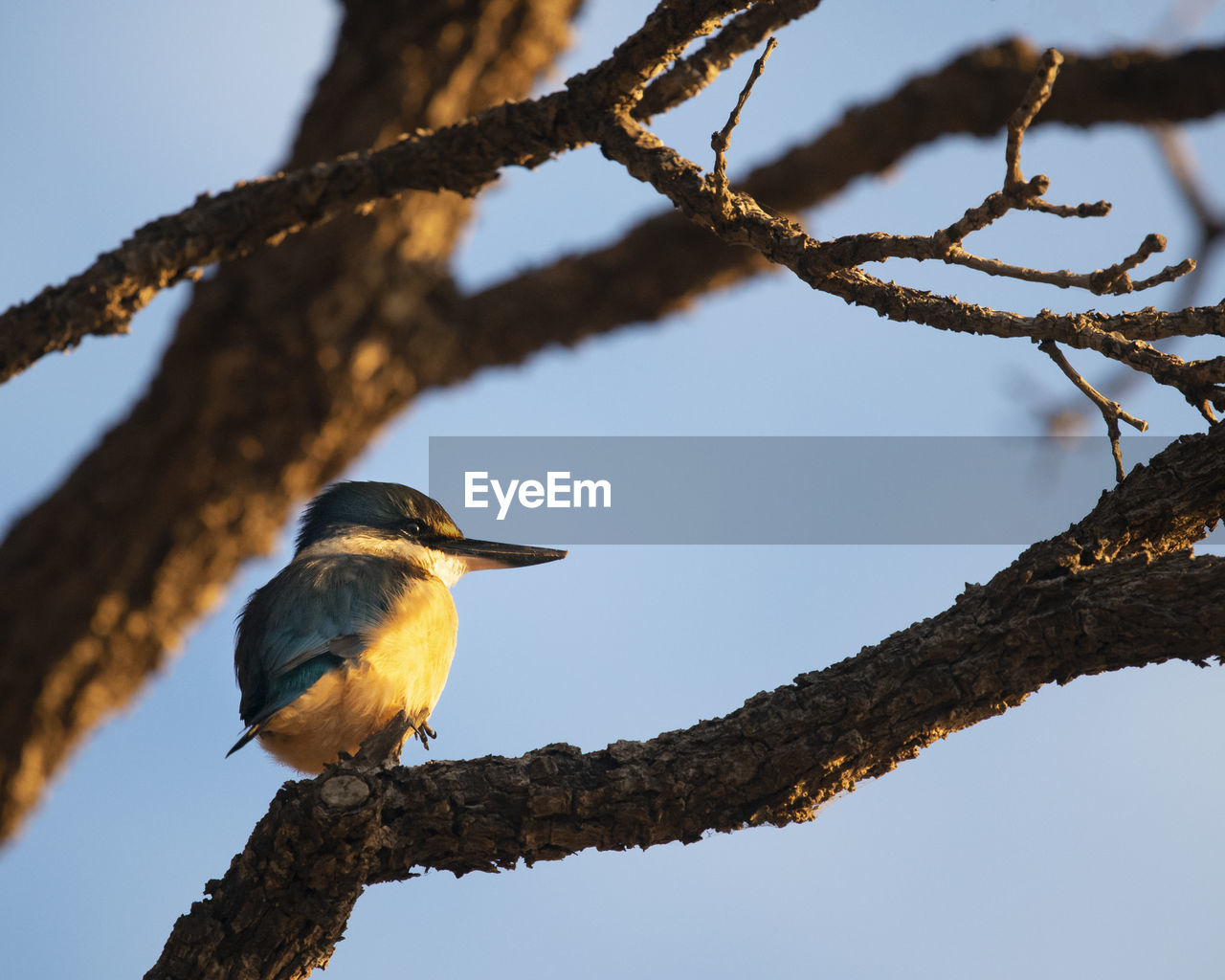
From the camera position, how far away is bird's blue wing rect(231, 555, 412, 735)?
114 inches

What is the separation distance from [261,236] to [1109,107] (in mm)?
4081

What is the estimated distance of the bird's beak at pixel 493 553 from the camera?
3752 millimetres

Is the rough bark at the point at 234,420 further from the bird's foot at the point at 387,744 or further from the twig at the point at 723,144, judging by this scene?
the twig at the point at 723,144

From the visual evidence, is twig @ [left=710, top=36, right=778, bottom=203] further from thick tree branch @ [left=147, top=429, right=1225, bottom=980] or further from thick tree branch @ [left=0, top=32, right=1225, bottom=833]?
thick tree branch @ [left=0, top=32, right=1225, bottom=833]

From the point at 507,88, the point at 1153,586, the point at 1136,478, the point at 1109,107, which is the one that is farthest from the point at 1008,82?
the point at 1153,586

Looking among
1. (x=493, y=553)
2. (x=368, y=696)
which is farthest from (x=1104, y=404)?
(x=493, y=553)

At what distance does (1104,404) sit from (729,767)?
0.95 m

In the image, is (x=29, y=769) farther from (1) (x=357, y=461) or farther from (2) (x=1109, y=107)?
(2) (x=1109, y=107)

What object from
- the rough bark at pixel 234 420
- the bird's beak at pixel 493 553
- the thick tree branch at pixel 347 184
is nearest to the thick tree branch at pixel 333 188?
the thick tree branch at pixel 347 184

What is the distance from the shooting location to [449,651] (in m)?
3.26

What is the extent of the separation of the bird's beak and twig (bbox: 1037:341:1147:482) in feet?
6.71

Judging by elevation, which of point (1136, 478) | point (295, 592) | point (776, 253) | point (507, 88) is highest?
point (507, 88)

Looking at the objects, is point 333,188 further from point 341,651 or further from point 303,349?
point 303,349

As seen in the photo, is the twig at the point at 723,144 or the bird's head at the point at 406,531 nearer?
the twig at the point at 723,144
